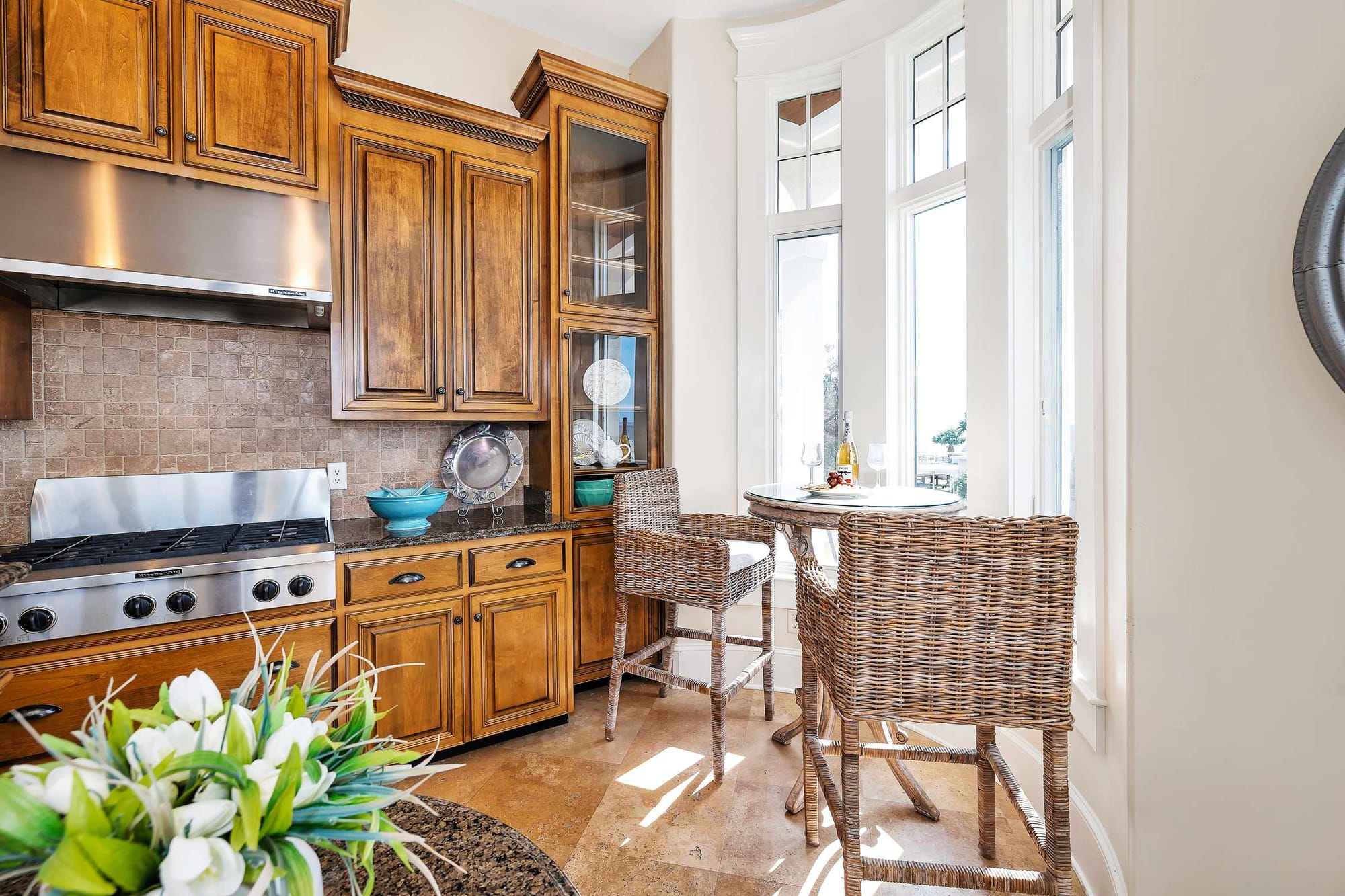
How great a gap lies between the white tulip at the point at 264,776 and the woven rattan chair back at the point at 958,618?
1107 millimetres

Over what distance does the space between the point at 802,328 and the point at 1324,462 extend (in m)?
2.18

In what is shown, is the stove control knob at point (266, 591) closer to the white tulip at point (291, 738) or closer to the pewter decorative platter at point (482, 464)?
the pewter decorative platter at point (482, 464)

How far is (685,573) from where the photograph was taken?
2400mm

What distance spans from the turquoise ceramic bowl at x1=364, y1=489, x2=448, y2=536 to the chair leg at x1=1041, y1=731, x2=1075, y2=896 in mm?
2082

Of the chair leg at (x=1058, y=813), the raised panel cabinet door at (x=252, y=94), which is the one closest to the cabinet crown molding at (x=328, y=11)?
the raised panel cabinet door at (x=252, y=94)

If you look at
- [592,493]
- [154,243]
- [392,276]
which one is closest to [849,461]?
[592,493]

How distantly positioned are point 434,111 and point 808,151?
176 centimetres

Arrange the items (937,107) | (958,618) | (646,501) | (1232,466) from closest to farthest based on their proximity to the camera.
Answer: (1232,466)
(958,618)
(937,107)
(646,501)

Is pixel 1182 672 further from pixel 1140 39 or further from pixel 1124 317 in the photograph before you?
pixel 1140 39

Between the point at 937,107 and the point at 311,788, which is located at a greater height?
the point at 937,107

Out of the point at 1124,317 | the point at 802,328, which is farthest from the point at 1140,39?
the point at 802,328

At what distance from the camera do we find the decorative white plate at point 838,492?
2127 millimetres

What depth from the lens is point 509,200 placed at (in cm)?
272

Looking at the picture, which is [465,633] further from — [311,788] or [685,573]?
[311,788]
